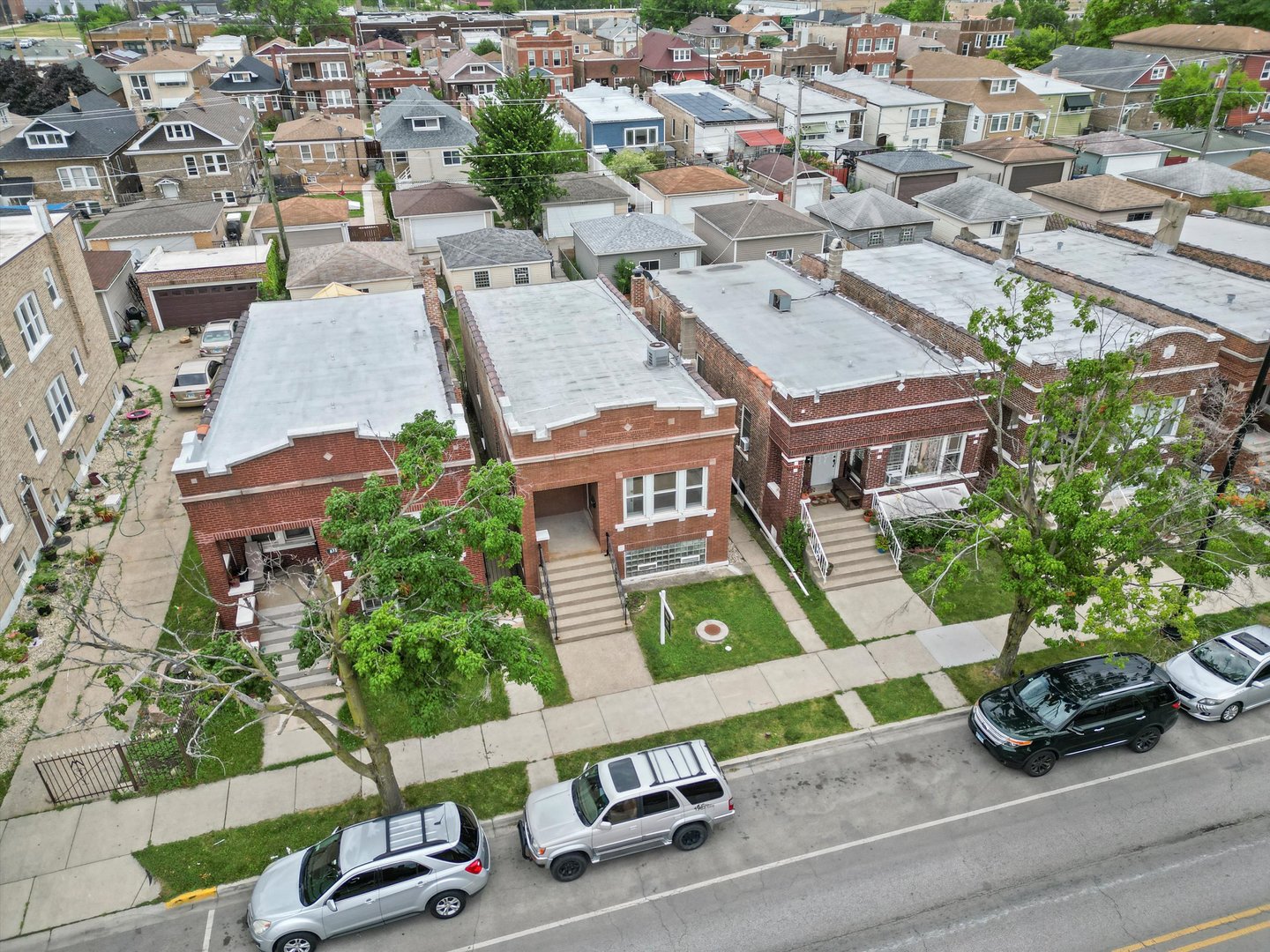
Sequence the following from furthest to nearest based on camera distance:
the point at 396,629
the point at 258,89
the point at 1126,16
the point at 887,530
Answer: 1. the point at 1126,16
2. the point at 258,89
3. the point at 887,530
4. the point at 396,629

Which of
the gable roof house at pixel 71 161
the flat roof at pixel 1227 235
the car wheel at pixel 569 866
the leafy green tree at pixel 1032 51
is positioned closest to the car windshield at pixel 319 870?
the car wheel at pixel 569 866

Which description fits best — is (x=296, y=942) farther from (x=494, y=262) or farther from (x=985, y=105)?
(x=985, y=105)

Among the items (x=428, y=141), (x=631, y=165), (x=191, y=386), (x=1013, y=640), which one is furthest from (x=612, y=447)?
(x=428, y=141)

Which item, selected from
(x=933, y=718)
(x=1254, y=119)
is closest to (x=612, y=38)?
(x=1254, y=119)

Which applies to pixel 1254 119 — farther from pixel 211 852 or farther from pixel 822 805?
pixel 211 852

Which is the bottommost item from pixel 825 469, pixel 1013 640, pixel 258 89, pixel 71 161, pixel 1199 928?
pixel 1199 928

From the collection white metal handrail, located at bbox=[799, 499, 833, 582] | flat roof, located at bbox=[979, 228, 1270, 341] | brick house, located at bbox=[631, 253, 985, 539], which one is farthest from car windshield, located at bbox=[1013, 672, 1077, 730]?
flat roof, located at bbox=[979, 228, 1270, 341]

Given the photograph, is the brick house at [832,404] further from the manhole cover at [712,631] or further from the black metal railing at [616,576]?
the black metal railing at [616,576]
